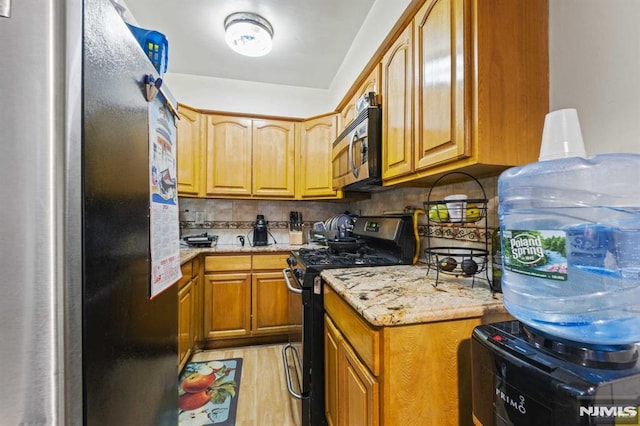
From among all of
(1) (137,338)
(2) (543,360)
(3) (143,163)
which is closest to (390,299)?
(2) (543,360)

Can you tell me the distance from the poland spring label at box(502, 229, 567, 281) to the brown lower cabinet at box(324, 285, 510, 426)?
315 mm

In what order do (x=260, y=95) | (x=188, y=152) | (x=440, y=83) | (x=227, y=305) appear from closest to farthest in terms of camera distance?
(x=440, y=83)
(x=227, y=305)
(x=188, y=152)
(x=260, y=95)

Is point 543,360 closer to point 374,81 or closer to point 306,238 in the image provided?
point 374,81

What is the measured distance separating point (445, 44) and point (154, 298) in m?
1.42

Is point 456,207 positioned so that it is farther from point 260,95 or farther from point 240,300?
point 260,95

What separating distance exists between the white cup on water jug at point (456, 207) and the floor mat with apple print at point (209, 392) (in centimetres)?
166

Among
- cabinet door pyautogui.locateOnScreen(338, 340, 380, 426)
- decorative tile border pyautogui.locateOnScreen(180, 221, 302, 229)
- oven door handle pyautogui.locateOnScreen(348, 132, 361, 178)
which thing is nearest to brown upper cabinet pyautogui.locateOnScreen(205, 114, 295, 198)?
decorative tile border pyautogui.locateOnScreen(180, 221, 302, 229)

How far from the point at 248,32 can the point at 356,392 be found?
2328mm

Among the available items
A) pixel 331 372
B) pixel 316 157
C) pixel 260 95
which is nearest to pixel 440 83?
pixel 331 372

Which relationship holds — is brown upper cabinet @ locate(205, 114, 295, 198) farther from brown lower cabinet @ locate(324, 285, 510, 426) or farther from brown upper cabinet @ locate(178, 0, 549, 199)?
brown lower cabinet @ locate(324, 285, 510, 426)

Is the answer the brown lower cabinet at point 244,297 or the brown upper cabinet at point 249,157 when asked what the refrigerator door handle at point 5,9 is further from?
the brown upper cabinet at point 249,157

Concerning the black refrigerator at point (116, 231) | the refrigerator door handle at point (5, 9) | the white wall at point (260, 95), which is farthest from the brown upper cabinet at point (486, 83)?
the white wall at point (260, 95)

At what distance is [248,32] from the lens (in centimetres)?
201

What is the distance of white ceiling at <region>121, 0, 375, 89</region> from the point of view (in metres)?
1.89
